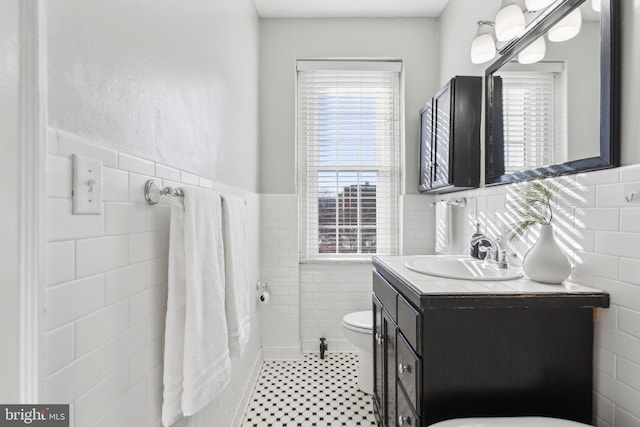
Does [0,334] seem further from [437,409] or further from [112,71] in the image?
[437,409]

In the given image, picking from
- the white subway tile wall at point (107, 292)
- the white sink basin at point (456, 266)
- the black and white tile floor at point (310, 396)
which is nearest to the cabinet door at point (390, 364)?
the white sink basin at point (456, 266)

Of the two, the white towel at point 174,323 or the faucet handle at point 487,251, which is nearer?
the white towel at point 174,323

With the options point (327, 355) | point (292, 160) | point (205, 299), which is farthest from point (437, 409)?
point (292, 160)

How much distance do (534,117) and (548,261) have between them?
0.68 meters

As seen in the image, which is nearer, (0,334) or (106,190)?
(0,334)

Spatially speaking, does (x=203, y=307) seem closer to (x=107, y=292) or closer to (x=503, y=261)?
(x=107, y=292)

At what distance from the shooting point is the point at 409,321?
1226 millimetres

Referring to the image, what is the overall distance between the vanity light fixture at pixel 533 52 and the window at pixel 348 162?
138 cm

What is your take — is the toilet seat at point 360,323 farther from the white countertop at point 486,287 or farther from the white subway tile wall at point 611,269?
the white subway tile wall at point 611,269

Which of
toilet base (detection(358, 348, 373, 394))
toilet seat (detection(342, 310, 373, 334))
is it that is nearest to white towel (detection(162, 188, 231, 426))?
toilet seat (detection(342, 310, 373, 334))

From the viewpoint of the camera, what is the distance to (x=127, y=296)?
87cm

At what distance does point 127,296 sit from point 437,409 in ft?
3.38

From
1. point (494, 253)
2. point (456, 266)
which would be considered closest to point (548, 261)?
point (494, 253)

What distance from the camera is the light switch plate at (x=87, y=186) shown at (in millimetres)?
671
